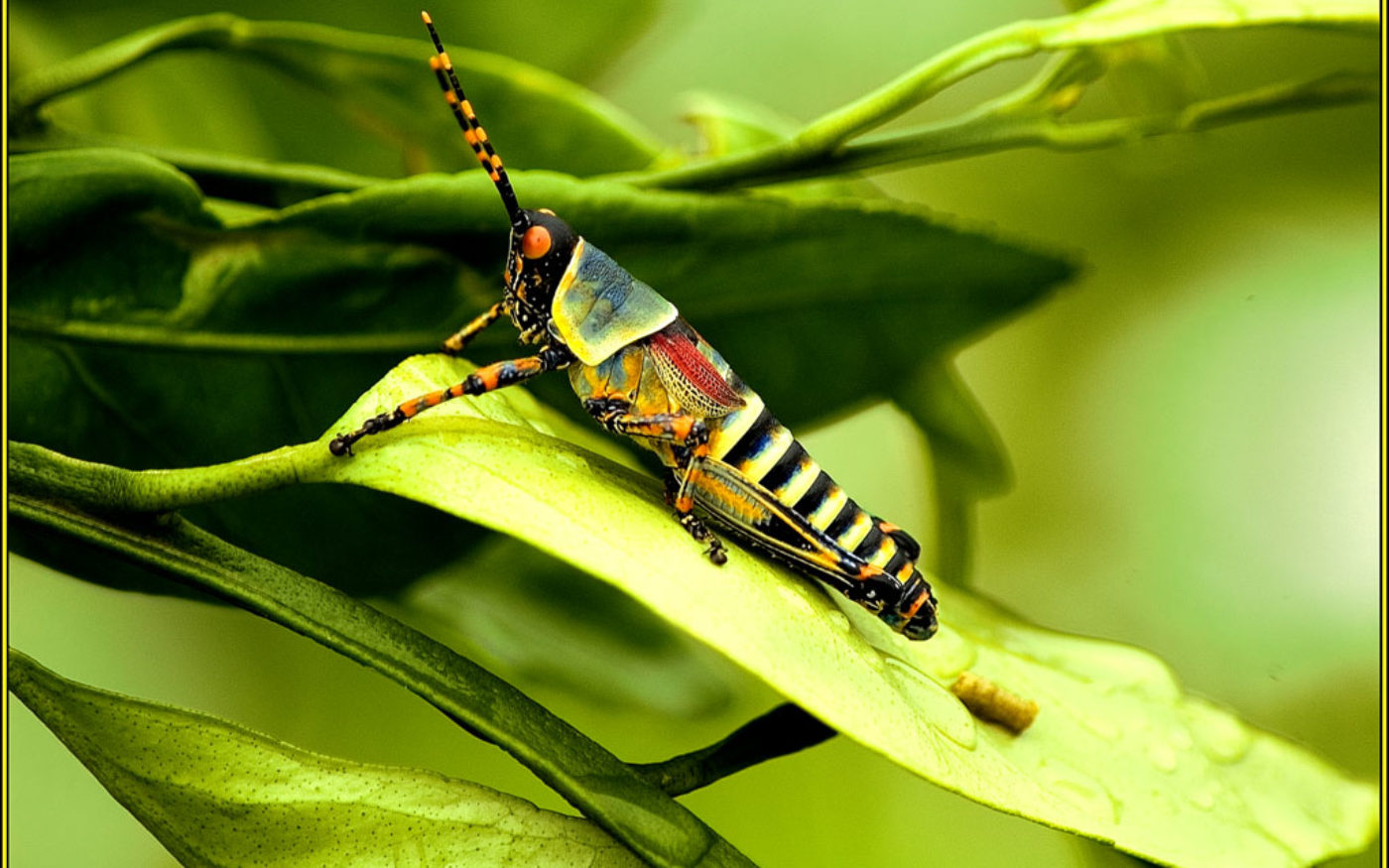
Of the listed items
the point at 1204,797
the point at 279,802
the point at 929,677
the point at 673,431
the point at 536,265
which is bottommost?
the point at 1204,797

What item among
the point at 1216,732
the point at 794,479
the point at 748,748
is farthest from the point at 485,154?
the point at 1216,732

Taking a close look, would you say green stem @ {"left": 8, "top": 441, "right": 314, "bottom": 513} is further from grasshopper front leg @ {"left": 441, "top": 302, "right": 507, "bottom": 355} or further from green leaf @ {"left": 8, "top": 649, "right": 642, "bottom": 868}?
grasshopper front leg @ {"left": 441, "top": 302, "right": 507, "bottom": 355}

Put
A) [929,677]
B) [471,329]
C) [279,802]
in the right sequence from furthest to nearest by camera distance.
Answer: [471,329] < [929,677] < [279,802]

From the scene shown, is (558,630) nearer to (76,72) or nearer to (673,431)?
(673,431)

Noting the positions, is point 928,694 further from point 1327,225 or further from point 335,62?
point 1327,225

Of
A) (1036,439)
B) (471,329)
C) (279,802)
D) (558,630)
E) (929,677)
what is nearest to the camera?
(279,802)

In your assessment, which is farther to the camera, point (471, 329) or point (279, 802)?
point (471, 329)
